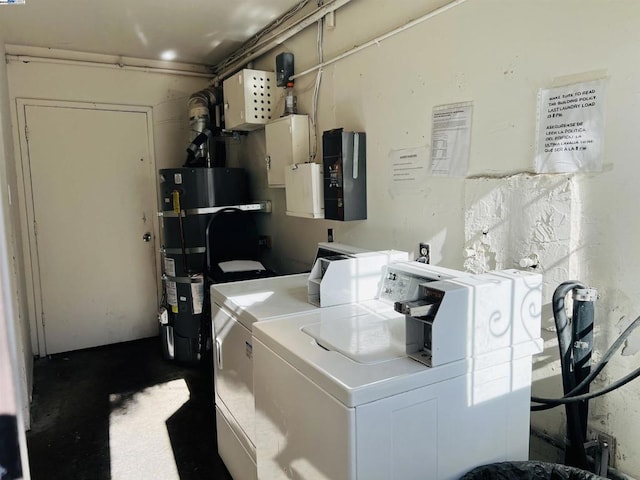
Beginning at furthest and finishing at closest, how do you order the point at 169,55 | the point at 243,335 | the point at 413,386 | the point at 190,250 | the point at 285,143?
the point at 169,55 < the point at 190,250 < the point at 285,143 < the point at 243,335 < the point at 413,386

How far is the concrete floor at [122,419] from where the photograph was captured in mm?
2256

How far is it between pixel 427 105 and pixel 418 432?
139 cm

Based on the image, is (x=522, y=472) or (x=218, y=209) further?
(x=218, y=209)

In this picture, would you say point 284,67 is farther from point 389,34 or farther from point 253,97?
point 389,34

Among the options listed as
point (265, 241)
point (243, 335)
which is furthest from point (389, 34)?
point (265, 241)

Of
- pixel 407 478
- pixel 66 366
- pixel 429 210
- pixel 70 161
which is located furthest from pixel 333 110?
pixel 66 366

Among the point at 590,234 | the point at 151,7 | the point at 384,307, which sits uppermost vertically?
the point at 151,7

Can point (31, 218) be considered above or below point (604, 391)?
above

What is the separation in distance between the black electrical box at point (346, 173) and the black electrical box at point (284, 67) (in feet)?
2.54

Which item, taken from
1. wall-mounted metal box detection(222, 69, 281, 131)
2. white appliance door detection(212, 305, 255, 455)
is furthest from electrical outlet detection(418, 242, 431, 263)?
wall-mounted metal box detection(222, 69, 281, 131)

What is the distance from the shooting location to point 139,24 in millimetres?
3039

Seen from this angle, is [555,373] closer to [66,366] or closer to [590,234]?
[590,234]

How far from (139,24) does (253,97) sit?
2.89 ft

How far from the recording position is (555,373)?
1.58 m
